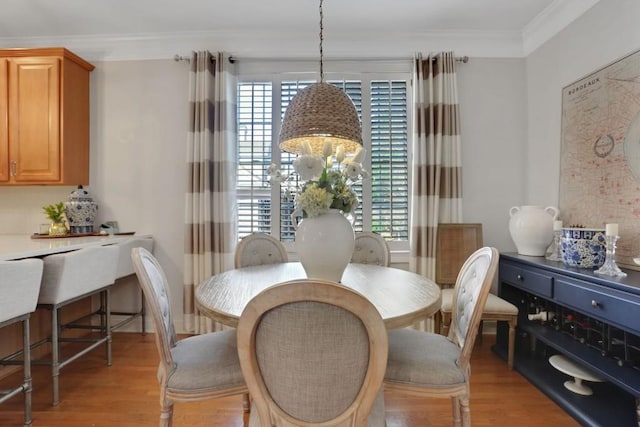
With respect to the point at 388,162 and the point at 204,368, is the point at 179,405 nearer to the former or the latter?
the point at 204,368

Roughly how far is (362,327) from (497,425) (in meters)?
1.46

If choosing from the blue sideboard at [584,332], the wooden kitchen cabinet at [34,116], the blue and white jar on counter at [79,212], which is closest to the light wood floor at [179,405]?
the blue sideboard at [584,332]

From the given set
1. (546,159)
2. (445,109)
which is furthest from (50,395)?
(546,159)

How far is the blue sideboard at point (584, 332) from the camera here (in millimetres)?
1554

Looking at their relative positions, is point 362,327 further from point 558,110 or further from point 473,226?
point 558,110

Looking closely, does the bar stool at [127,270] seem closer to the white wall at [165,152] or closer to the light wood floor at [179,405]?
the white wall at [165,152]

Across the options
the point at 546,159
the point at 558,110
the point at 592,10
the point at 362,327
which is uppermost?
the point at 592,10

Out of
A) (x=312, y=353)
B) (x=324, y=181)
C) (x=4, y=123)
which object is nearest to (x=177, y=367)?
(x=312, y=353)

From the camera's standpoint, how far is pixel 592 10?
2275 millimetres

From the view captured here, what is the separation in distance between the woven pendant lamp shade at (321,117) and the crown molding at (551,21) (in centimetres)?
207

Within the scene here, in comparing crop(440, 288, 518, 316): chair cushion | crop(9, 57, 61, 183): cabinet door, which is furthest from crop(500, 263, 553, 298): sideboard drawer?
crop(9, 57, 61, 183): cabinet door

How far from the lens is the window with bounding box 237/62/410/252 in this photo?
3078mm

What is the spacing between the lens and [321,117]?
1.57 metres

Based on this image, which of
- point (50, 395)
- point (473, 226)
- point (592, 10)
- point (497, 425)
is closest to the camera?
point (497, 425)
